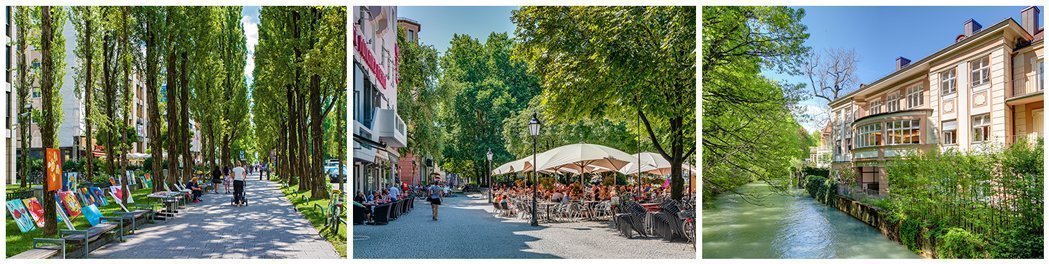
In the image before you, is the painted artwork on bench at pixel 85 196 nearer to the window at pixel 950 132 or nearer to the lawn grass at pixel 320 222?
the lawn grass at pixel 320 222

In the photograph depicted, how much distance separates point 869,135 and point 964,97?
86cm

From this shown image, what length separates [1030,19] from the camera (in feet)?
21.5

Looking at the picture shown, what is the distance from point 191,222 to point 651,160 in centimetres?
645

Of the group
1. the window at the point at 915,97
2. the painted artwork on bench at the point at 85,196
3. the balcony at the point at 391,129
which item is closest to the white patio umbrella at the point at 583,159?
the balcony at the point at 391,129

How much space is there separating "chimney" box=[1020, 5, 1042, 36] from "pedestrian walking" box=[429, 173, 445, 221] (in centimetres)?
542

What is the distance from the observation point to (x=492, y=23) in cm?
655

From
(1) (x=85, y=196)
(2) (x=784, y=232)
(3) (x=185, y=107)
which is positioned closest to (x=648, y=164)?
(2) (x=784, y=232)

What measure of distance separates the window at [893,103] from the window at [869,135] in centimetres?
22

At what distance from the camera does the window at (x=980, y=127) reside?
252 inches

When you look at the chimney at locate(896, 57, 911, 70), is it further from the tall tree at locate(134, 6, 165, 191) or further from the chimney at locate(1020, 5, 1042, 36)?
the tall tree at locate(134, 6, 165, 191)

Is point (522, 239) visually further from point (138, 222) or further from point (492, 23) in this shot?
point (138, 222)

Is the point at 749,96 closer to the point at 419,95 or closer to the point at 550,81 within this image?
the point at 550,81

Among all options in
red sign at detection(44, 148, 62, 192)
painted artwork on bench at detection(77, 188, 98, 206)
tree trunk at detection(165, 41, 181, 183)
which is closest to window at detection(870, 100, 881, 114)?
red sign at detection(44, 148, 62, 192)

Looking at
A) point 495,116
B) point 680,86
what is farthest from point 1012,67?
point 495,116
